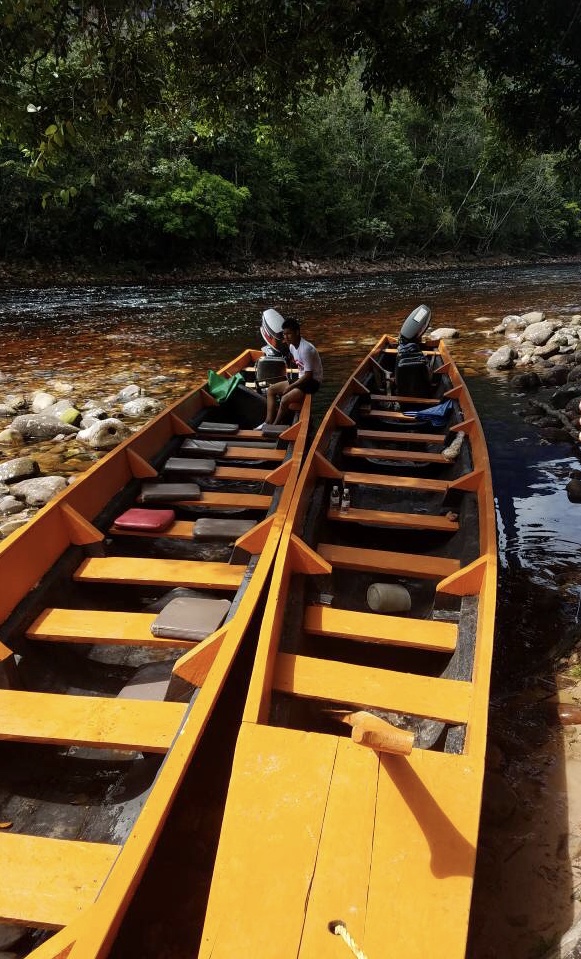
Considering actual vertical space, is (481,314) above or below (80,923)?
above

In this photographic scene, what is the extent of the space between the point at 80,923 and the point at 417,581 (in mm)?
2896

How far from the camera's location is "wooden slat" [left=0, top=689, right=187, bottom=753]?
2.19 metres

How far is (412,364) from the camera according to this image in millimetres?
7965

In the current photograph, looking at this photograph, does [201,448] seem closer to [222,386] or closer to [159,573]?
[222,386]

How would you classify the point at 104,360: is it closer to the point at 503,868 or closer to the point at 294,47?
the point at 294,47

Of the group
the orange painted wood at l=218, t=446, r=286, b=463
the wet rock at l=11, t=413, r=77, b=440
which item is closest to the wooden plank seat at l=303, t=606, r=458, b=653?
the orange painted wood at l=218, t=446, r=286, b=463

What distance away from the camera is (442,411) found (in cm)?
676

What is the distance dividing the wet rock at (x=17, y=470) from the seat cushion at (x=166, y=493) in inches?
86.7

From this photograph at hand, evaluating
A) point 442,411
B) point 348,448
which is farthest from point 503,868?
point 442,411

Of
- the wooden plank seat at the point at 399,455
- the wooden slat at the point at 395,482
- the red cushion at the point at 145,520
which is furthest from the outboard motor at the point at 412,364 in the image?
the red cushion at the point at 145,520

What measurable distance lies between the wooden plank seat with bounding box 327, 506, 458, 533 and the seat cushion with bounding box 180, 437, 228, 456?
1.81 metres

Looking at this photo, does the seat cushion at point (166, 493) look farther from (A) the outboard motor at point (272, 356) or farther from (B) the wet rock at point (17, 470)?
(A) the outboard motor at point (272, 356)

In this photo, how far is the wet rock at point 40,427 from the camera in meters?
7.41

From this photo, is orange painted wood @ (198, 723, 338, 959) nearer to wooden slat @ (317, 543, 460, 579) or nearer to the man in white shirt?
wooden slat @ (317, 543, 460, 579)
